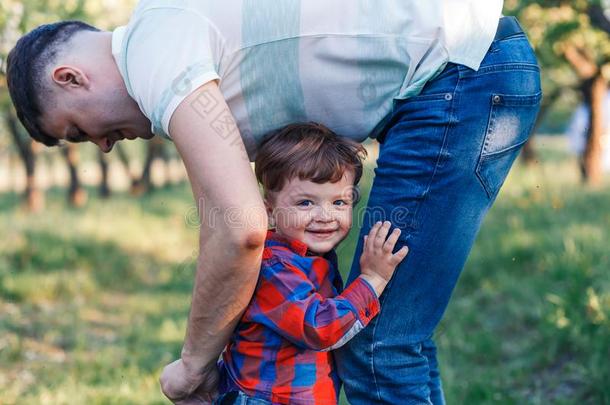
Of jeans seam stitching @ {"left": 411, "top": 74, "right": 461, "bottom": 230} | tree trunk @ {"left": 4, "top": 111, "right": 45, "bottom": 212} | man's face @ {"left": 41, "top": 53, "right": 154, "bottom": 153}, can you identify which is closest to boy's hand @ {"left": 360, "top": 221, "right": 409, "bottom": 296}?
jeans seam stitching @ {"left": 411, "top": 74, "right": 461, "bottom": 230}

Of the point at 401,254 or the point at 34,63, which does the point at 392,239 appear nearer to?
the point at 401,254

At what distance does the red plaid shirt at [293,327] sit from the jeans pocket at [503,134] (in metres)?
0.41

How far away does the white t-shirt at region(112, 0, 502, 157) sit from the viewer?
5.70ft

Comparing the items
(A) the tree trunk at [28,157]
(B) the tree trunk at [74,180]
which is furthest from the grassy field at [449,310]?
(B) the tree trunk at [74,180]

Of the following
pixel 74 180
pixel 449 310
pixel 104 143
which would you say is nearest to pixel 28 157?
pixel 74 180

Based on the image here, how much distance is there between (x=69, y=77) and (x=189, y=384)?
856mm

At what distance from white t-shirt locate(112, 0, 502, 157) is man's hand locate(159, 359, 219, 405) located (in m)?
0.65

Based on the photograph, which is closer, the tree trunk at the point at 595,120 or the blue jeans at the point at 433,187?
the blue jeans at the point at 433,187

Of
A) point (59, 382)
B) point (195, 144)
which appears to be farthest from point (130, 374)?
point (195, 144)

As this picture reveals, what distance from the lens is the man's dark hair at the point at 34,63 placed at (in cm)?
198

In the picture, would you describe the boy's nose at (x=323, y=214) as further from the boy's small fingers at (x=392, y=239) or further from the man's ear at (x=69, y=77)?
the man's ear at (x=69, y=77)

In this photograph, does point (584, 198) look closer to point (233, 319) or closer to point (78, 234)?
point (78, 234)

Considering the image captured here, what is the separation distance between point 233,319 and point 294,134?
50cm

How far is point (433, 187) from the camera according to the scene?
75.5 inches
